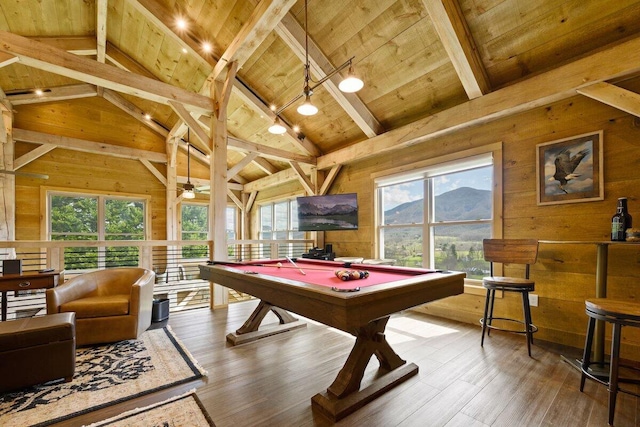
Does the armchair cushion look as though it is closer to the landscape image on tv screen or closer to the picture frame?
the landscape image on tv screen

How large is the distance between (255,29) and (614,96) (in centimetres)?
349

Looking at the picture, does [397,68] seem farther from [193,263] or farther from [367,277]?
[193,263]

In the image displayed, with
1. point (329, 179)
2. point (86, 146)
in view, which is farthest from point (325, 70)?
point (86, 146)

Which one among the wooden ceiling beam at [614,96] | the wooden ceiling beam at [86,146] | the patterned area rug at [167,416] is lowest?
the patterned area rug at [167,416]

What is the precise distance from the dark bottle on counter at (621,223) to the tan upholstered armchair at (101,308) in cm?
418

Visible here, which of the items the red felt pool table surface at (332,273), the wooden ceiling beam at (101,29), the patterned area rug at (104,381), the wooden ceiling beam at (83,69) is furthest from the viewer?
the wooden ceiling beam at (101,29)

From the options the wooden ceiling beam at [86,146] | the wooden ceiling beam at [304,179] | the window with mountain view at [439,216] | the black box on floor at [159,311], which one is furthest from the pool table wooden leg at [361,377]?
the wooden ceiling beam at [86,146]

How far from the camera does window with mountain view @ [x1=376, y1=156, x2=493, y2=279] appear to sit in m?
3.60

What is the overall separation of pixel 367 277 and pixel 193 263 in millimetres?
6488

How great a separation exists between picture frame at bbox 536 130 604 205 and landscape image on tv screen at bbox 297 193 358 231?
256 cm

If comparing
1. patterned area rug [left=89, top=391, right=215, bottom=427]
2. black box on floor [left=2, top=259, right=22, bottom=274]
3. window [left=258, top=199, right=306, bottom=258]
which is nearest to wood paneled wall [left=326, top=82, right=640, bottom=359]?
patterned area rug [left=89, top=391, right=215, bottom=427]

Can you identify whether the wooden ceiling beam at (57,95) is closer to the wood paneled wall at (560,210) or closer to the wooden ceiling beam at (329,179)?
the wooden ceiling beam at (329,179)

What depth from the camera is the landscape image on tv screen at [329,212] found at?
4.91 meters

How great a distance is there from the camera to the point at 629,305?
183cm
